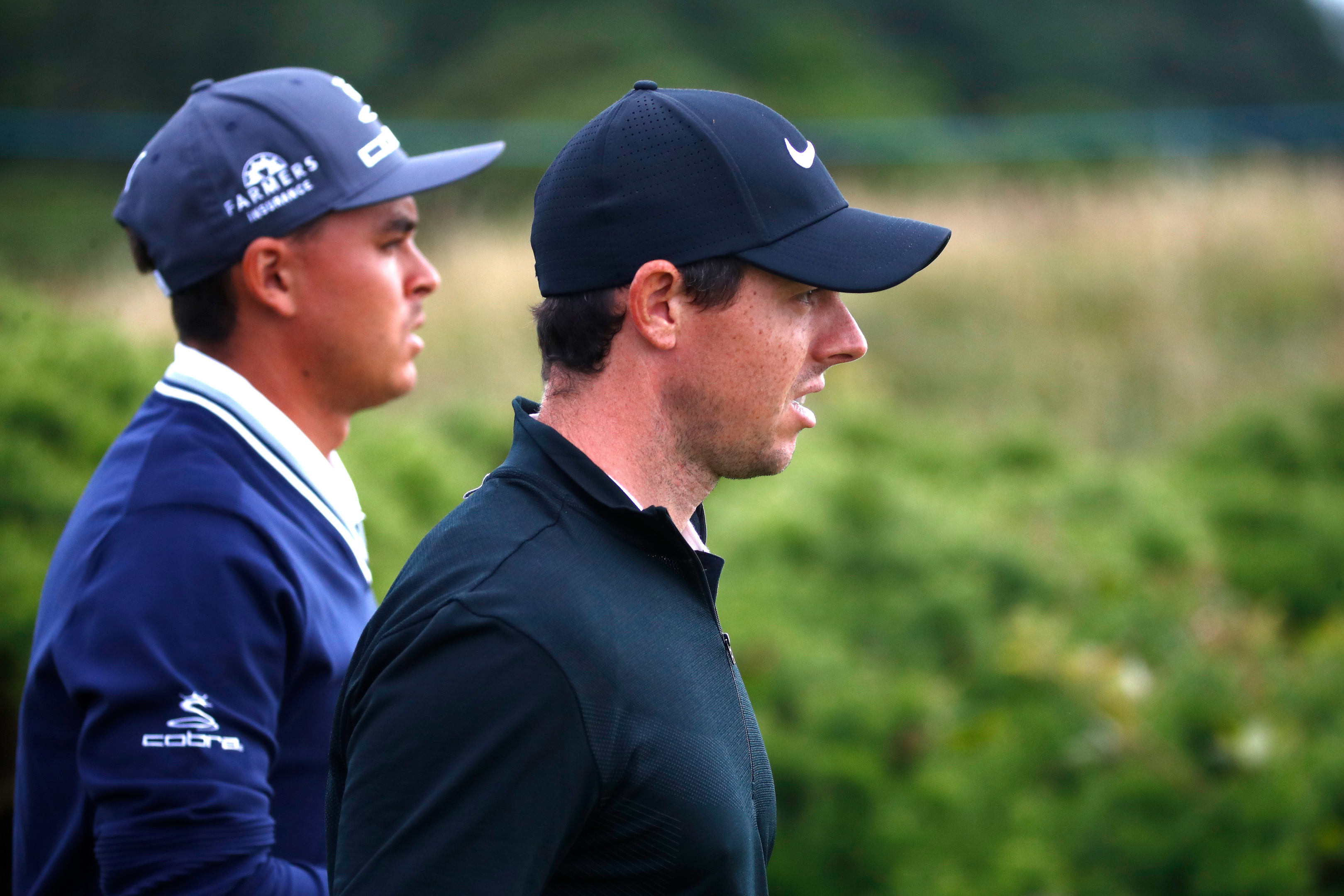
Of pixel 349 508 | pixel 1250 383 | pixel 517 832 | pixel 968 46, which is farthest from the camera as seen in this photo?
pixel 968 46

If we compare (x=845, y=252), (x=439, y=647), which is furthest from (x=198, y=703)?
(x=845, y=252)

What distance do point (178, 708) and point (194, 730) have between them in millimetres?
36

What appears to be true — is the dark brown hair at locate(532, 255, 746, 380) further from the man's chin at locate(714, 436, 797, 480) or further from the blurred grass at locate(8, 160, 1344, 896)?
the blurred grass at locate(8, 160, 1344, 896)

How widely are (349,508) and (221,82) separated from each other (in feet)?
2.84

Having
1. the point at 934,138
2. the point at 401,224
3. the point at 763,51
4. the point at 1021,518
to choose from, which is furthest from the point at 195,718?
the point at 763,51

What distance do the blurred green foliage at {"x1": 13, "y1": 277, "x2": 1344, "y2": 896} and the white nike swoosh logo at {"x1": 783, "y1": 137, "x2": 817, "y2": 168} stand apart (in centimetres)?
259

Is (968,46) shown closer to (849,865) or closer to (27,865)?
(849,865)

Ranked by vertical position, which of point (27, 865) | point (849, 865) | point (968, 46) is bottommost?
point (849, 865)

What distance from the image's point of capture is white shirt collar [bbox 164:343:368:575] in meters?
1.96

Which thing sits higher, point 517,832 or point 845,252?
point 845,252

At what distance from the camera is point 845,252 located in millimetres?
1510

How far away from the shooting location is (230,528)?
5.78 ft

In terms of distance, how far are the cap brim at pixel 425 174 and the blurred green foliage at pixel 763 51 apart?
16.5 metres

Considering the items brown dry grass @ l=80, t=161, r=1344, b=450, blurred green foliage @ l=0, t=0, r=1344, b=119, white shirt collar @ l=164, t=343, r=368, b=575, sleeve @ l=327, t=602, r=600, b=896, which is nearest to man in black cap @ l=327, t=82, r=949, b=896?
sleeve @ l=327, t=602, r=600, b=896
